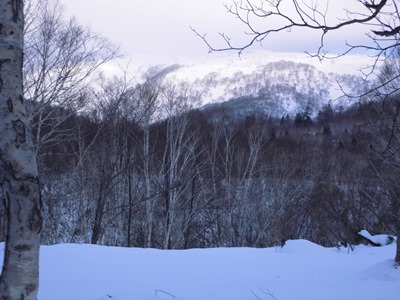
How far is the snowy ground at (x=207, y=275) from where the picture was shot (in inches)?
162

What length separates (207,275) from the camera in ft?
16.8

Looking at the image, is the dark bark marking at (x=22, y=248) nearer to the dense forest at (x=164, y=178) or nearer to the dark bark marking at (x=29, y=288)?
the dark bark marking at (x=29, y=288)

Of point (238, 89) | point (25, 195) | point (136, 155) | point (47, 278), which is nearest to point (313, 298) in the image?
point (47, 278)

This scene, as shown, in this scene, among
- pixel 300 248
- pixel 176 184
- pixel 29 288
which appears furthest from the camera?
pixel 176 184

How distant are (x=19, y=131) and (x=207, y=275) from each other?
3799 millimetres

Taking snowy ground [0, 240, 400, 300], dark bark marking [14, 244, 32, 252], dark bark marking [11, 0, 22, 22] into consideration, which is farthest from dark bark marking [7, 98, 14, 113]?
snowy ground [0, 240, 400, 300]

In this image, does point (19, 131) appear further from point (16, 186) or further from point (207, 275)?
point (207, 275)

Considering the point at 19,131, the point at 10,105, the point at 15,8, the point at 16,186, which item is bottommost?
the point at 16,186

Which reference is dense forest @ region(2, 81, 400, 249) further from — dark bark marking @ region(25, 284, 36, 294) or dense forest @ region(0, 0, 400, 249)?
dark bark marking @ region(25, 284, 36, 294)

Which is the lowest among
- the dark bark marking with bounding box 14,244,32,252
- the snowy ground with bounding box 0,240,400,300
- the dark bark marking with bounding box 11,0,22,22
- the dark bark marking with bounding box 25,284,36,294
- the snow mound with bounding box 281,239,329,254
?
the snow mound with bounding box 281,239,329,254

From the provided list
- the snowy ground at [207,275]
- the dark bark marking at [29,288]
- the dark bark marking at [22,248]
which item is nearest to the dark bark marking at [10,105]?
the dark bark marking at [22,248]

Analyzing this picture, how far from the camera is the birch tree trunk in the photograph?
1791mm

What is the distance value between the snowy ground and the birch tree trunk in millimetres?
1857

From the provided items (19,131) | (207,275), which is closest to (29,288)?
(19,131)
